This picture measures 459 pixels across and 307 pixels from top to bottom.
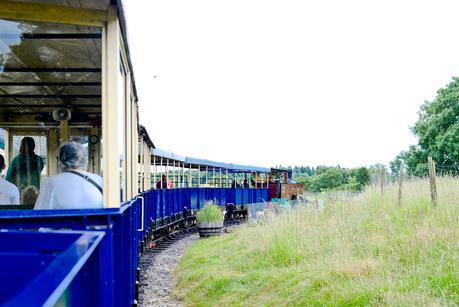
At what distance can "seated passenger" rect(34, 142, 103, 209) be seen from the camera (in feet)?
10.9

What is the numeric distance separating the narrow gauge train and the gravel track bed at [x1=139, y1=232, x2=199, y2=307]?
365 centimetres

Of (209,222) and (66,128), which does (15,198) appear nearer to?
(66,128)

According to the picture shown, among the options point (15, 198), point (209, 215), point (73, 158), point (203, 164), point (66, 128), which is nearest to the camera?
point (73, 158)

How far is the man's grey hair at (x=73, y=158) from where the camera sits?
136 inches

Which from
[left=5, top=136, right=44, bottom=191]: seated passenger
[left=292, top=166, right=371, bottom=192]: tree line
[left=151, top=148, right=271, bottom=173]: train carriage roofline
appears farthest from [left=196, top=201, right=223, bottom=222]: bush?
[left=292, top=166, right=371, bottom=192]: tree line

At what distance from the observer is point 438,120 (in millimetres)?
33500

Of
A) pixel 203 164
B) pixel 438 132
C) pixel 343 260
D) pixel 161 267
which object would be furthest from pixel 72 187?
pixel 438 132

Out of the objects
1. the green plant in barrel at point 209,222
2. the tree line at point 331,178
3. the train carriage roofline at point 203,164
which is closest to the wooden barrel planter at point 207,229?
the green plant in barrel at point 209,222

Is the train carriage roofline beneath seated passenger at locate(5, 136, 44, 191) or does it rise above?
above

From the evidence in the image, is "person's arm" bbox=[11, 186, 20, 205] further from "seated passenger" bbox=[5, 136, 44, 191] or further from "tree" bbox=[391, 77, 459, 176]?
"tree" bbox=[391, 77, 459, 176]

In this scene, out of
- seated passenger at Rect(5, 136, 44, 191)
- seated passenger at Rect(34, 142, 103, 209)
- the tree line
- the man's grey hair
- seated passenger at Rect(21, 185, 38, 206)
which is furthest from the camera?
the tree line

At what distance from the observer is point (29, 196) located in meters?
3.67

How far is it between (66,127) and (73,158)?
1518mm

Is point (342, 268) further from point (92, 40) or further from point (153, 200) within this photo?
point (153, 200)
